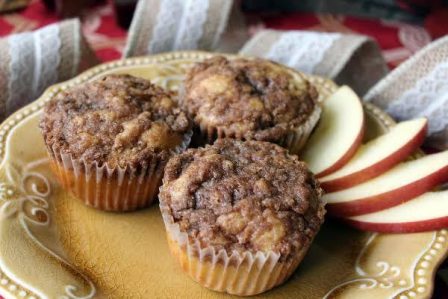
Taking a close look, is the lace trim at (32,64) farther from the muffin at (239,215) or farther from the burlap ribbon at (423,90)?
the burlap ribbon at (423,90)

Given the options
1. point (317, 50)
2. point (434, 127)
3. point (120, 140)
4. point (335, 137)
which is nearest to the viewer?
point (120, 140)

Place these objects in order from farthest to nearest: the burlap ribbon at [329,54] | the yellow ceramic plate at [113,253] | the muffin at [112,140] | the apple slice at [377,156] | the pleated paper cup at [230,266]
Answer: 1. the burlap ribbon at [329,54]
2. the apple slice at [377,156]
3. the muffin at [112,140]
4. the yellow ceramic plate at [113,253]
5. the pleated paper cup at [230,266]

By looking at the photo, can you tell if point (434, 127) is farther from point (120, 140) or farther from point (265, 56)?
point (120, 140)

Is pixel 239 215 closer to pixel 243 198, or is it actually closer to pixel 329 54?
pixel 243 198

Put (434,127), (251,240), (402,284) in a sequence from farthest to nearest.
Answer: (434,127) < (402,284) < (251,240)

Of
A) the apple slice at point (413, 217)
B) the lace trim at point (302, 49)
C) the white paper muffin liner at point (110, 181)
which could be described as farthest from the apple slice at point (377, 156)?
the lace trim at point (302, 49)

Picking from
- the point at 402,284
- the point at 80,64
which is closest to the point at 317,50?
the point at 80,64
